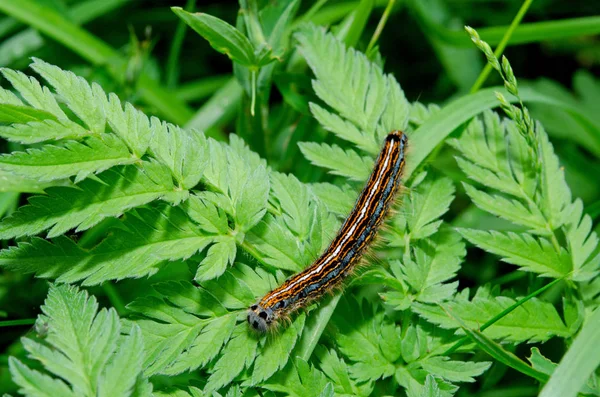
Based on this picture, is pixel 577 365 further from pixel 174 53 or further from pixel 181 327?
pixel 174 53

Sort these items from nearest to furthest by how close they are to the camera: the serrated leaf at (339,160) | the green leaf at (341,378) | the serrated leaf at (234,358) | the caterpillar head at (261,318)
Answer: the serrated leaf at (234,358), the caterpillar head at (261,318), the green leaf at (341,378), the serrated leaf at (339,160)

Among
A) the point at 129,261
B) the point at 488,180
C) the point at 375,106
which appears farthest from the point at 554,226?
the point at 129,261

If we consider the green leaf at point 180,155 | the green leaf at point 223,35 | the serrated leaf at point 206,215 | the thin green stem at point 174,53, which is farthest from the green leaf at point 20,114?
the thin green stem at point 174,53

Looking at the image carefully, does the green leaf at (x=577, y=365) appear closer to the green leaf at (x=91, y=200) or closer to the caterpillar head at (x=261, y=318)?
the caterpillar head at (x=261, y=318)

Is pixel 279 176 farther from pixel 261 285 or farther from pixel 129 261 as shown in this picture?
pixel 129 261

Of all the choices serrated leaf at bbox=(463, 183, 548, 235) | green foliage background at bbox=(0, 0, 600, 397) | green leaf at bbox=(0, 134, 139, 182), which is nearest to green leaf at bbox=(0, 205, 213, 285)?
green foliage background at bbox=(0, 0, 600, 397)

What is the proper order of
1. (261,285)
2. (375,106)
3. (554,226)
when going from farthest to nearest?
(375,106) → (554,226) → (261,285)

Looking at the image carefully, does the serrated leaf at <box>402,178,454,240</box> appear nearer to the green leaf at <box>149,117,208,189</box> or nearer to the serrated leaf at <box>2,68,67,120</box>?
the green leaf at <box>149,117,208,189</box>
